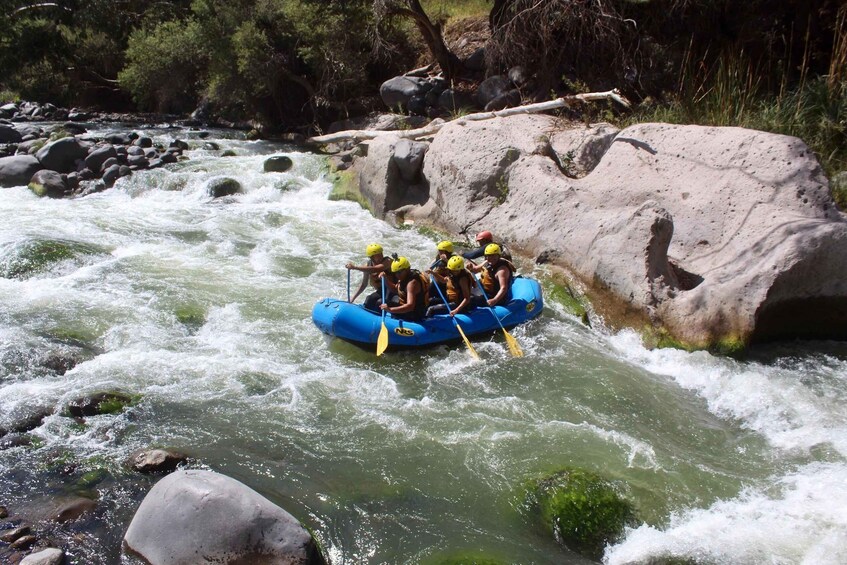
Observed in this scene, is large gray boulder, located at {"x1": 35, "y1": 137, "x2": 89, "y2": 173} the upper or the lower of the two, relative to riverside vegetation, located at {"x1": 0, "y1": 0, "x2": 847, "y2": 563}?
lower

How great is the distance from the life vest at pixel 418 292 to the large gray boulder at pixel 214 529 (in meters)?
2.97

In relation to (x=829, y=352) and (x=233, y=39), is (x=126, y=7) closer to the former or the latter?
(x=233, y=39)

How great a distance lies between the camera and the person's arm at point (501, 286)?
667 centimetres

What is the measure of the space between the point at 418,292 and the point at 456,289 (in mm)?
438

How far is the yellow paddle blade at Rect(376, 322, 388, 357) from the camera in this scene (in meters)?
6.07

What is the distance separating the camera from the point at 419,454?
469 centimetres

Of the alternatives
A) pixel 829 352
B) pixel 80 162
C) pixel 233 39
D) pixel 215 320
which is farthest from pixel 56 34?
pixel 829 352

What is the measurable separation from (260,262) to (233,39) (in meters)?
8.08

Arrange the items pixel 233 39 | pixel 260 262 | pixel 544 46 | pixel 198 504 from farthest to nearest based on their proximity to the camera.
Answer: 1. pixel 233 39
2. pixel 544 46
3. pixel 260 262
4. pixel 198 504

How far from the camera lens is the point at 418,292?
255 inches

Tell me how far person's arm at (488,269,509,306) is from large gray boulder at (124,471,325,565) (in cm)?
341

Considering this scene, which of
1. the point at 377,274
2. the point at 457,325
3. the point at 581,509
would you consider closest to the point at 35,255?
the point at 377,274

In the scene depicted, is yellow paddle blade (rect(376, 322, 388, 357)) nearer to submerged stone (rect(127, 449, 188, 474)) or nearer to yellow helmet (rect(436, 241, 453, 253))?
yellow helmet (rect(436, 241, 453, 253))

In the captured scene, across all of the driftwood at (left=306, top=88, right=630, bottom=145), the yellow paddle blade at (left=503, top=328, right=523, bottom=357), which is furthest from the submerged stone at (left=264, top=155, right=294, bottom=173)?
the yellow paddle blade at (left=503, top=328, right=523, bottom=357)
